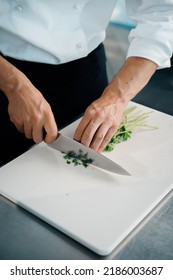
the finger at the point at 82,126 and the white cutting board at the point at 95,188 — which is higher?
the finger at the point at 82,126

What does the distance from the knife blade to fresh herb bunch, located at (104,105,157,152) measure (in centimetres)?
7

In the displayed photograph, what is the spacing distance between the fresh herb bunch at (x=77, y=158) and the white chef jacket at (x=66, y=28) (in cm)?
28

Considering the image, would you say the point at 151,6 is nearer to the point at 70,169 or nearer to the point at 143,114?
the point at 143,114

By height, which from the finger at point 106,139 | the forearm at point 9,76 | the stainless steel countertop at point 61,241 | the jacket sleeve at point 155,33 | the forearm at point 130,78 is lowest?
the stainless steel countertop at point 61,241

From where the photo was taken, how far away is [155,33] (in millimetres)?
1025

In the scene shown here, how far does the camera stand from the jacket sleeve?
103 cm

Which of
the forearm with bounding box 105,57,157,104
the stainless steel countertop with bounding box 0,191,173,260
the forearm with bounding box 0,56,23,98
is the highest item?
the forearm with bounding box 105,57,157,104

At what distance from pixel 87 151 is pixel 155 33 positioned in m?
0.35

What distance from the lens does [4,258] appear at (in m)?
0.72

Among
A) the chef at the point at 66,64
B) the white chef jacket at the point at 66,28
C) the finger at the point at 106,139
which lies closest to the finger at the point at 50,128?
the chef at the point at 66,64

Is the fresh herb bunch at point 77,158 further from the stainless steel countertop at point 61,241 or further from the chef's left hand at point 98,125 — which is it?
the stainless steel countertop at point 61,241

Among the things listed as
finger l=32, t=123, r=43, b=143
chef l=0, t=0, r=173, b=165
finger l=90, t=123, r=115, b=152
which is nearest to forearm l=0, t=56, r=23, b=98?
chef l=0, t=0, r=173, b=165

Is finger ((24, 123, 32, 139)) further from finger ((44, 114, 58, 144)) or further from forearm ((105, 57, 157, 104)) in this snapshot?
forearm ((105, 57, 157, 104))

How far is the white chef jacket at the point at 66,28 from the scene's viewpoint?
1004 millimetres
